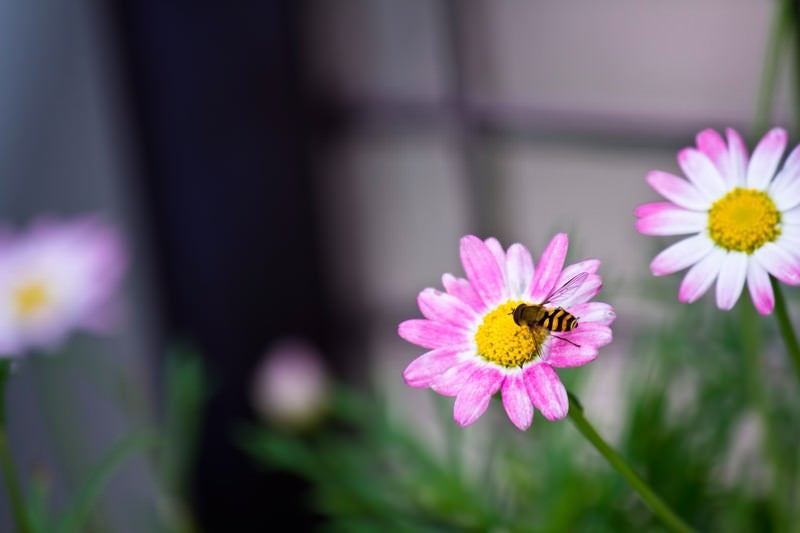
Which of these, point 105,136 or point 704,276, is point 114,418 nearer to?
point 105,136

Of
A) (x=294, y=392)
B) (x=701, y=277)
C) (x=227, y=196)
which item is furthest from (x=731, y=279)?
(x=227, y=196)

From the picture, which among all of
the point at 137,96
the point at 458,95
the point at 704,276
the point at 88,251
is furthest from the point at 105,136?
the point at 704,276

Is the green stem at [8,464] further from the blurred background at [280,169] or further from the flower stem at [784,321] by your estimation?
the blurred background at [280,169]

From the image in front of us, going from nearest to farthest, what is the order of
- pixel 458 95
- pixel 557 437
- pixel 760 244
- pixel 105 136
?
pixel 760 244, pixel 557 437, pixel 458 95, pixel 105 136

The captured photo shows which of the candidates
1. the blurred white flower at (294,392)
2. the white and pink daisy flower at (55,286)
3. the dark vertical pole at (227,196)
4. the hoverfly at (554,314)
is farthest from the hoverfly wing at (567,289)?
the dark vertical pole at (227,196)

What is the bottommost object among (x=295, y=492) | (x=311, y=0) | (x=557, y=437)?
(x=295, y=492)

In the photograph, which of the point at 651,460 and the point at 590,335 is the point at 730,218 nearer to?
the point at 590,335

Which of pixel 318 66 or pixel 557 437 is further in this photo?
pixel 318 66
